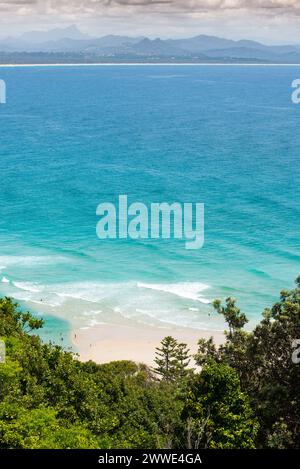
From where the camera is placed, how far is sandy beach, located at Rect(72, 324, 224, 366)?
52.4 metres

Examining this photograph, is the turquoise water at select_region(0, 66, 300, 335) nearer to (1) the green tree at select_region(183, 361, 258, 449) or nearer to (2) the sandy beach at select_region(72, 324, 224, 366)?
(2) the sandy beach at select_region(72, 324, 224, 366)

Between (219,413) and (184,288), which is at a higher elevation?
(184,288)

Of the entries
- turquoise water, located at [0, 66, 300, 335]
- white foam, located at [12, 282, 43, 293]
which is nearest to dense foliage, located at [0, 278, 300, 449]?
turquoise water, located at [0, 66, 300, 335]

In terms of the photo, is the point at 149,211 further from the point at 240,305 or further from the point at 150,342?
the point at 150,342

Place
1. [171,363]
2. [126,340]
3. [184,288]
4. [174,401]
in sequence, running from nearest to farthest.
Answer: [174,401] → [171,363] → [126,340] → [184,288]

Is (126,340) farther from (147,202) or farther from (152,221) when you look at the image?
(147,202)

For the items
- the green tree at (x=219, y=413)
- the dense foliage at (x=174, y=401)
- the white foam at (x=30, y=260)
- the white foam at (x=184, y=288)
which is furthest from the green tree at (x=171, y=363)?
the white foam at (x=30, y=260)

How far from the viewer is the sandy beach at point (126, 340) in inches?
2062

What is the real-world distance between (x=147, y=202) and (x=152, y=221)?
20.1 feet

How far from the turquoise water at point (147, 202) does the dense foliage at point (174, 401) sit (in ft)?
93.8

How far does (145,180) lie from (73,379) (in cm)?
7791

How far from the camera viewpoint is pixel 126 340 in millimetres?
54625

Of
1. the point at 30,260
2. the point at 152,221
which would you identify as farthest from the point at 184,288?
the point at 152,221

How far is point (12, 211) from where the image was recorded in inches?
3442
